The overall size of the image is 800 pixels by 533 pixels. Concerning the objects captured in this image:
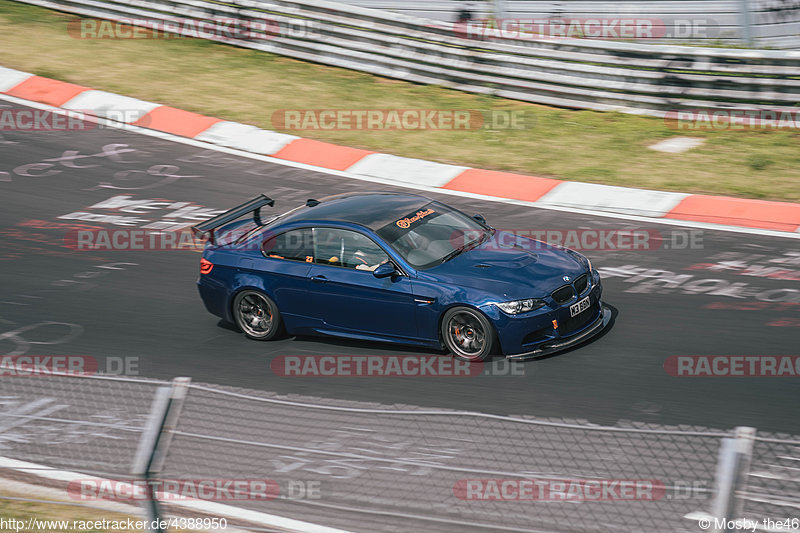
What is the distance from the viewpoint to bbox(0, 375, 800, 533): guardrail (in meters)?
4.86

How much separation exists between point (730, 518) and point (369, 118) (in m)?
13.0

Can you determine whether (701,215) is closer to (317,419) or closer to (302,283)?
(302,283)

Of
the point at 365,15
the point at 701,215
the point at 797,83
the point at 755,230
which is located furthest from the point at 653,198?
the point at 365,15

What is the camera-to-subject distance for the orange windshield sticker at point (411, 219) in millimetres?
9340

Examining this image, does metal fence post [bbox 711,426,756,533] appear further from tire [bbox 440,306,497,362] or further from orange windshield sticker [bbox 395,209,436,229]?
orange windshield sticker [bbox 395,209,436,229]

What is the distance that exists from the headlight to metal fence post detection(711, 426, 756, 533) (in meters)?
4.19

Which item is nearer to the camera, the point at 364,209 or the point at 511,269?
the point at 511,269

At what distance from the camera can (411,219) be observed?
31.0 ft

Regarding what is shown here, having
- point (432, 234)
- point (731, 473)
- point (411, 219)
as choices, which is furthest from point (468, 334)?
point (731, 473)

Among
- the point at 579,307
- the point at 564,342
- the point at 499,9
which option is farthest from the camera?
the point at 499,9

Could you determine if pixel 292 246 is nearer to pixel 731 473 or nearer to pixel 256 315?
pixel 256 315

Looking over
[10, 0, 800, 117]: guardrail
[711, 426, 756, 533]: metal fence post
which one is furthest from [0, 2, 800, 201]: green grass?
[711, 426, 756, 533]: metal fence post

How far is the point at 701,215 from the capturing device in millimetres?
12359

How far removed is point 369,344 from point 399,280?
3.16 feet
